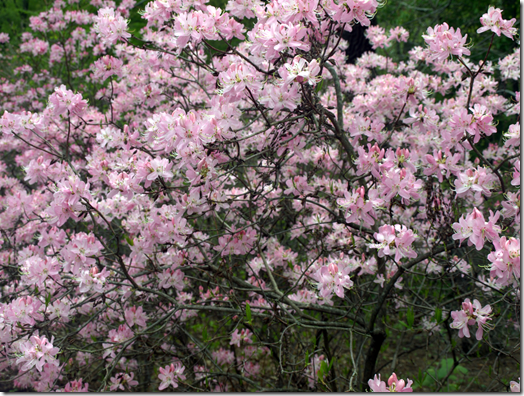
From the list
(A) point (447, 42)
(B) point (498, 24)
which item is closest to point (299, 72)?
(A) point (447, 42)

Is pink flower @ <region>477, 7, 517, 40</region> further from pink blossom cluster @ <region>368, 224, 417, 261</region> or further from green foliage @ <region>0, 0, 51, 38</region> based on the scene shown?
green foliage @ <region>0, 0, 51, 38</region>

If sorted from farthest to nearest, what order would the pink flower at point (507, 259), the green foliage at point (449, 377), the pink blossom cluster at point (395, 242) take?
the green foliage at point (449, 377)
the pink blossom cluster at point (395, 242)
the pink flower at point (507, 259)

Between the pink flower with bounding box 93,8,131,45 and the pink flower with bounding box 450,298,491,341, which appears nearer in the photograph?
the pink flower with bounding box 450,298,491,341

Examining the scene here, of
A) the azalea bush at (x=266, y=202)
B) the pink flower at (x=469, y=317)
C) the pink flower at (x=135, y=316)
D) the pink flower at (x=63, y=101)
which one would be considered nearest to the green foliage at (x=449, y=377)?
the azalea bush at (x=266, y=202)

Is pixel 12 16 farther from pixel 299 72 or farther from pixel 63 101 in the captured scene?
pixel 299 72

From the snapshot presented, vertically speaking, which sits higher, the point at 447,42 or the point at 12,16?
the point at 12,16

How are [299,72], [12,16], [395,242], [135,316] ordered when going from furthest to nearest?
[12,16]
[135,316]
[395,242]
[299,72]

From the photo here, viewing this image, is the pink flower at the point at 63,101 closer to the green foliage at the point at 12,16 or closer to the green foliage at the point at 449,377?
the green foliage at the point at 449,377

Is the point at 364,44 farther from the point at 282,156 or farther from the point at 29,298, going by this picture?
the point at 29,298

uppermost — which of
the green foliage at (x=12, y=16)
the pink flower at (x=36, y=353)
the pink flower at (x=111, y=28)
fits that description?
the green foliage at (x=12, y=16)

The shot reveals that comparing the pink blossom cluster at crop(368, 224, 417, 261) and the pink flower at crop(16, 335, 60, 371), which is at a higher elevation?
the pink blossom cluster at crop(368, 224, 417, 261)

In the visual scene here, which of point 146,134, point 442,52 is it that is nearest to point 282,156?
point 146,134

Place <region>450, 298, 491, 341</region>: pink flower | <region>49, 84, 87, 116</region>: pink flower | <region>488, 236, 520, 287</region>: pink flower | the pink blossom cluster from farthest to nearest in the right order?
<region>49, 84, 87, 116</region>: pink flower, <region>450, 298, 491, 341</region>: pink flower, the pink blossom cluster, <region>488, 236, 520, 287</region>: pink flower

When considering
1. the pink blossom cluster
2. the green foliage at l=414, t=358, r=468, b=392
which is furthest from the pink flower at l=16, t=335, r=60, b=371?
the green foliage at l=414, t=358, r=468, b=392
